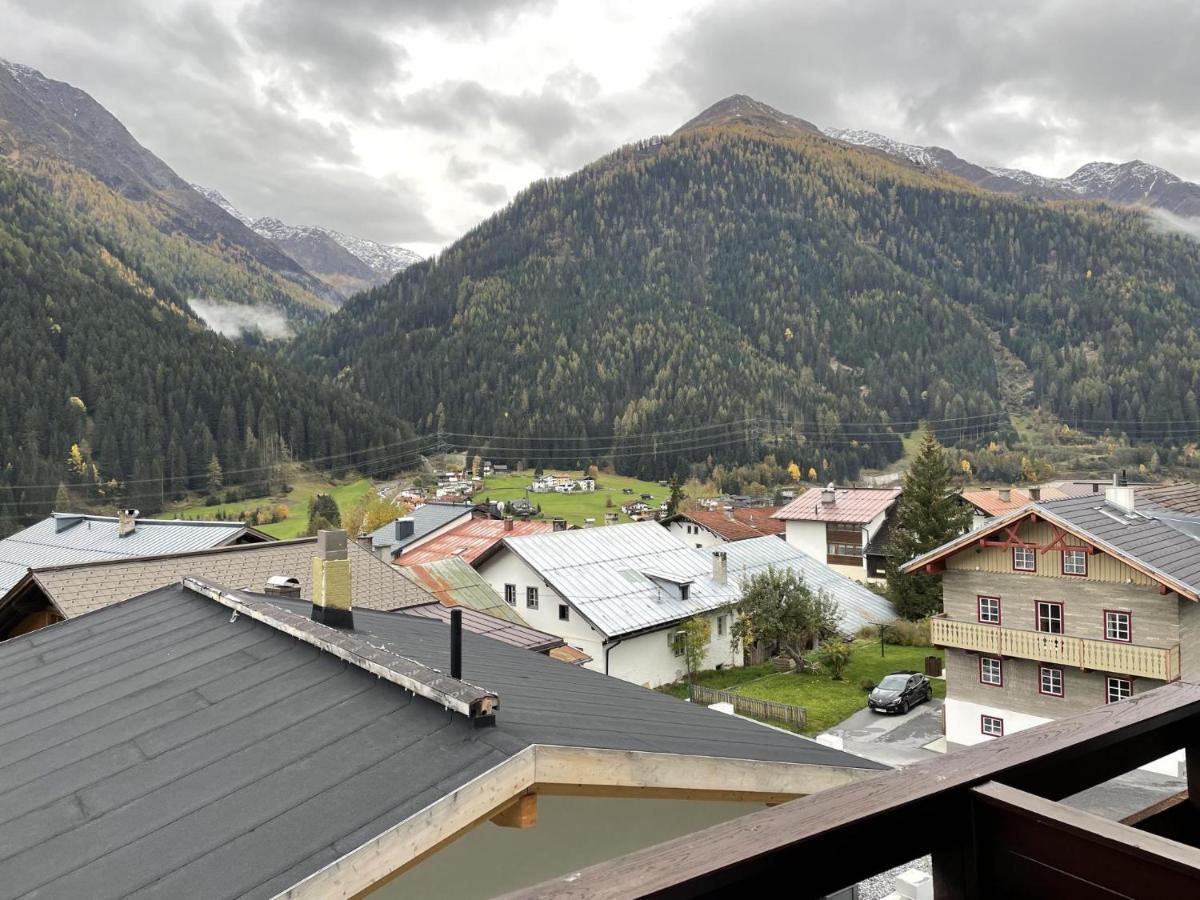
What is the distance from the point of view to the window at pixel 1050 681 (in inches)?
963

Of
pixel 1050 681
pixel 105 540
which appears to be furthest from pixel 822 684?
pixel 105 540

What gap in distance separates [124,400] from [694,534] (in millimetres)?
105850

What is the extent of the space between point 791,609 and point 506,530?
16942 millimetres

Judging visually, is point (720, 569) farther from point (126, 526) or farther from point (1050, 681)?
point (126, 526)

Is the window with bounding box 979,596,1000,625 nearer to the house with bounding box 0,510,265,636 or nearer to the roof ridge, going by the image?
the house with bounding box 0,510,265,636

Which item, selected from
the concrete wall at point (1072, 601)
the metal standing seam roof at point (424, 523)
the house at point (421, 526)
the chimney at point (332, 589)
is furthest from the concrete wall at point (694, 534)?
the chimney at point (332, 589)

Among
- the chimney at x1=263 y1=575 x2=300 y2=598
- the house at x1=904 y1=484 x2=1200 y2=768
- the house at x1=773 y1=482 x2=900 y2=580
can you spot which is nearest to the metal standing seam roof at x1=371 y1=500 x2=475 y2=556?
the house at x1=773 y1=482 x2=900 y2=580

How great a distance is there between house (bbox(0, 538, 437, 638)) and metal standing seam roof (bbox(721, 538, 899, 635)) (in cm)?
2382

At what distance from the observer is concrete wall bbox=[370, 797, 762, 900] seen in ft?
13.8

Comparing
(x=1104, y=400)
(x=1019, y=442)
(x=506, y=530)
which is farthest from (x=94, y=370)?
(x=1104, y=400)

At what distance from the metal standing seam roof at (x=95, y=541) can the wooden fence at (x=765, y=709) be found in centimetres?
1845

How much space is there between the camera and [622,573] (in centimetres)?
3719

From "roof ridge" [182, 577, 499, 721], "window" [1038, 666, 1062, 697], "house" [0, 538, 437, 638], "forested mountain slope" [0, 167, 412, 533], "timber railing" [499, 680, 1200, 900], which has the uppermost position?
"forested mountain slope" [0, 167, 412, 533]

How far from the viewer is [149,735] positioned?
5.05 meters
